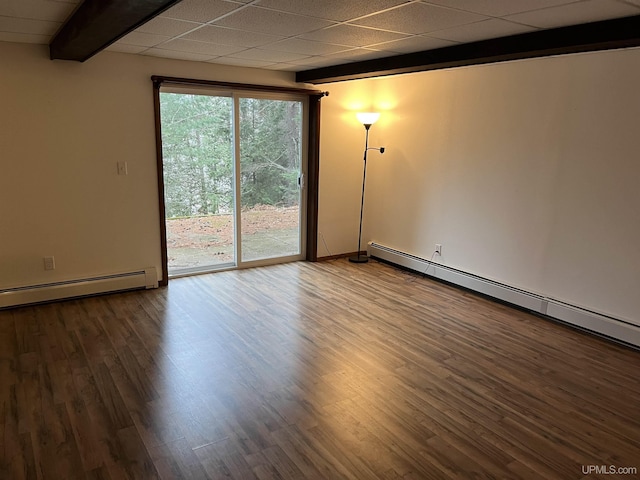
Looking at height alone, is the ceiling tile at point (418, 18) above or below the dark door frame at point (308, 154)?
above

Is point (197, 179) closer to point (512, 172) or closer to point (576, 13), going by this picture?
point (512, 172)

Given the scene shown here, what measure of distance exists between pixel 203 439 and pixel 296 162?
3946 mm

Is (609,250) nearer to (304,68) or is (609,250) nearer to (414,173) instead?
(414,173)

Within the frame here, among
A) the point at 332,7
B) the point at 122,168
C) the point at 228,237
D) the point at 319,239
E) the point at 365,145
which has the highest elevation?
the point at 332,7

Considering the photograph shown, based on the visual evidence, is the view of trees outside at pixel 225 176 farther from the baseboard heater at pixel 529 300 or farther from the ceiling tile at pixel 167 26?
the baseboard heater at pixel 529 300

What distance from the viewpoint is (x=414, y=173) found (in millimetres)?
5531

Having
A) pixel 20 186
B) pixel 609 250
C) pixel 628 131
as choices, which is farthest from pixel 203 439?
pixel 628 131

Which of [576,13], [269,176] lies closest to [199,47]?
[269,176]

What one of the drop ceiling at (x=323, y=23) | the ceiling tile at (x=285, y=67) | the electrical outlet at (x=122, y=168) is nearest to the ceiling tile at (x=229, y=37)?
the drop ceiling at (x=323, y=23)

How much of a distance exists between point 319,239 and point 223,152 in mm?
1699

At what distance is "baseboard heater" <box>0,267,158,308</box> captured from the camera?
163 inches

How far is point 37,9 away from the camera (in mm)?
2820

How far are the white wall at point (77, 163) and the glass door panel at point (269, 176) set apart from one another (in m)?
0.83

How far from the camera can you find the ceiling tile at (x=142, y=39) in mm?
3515
